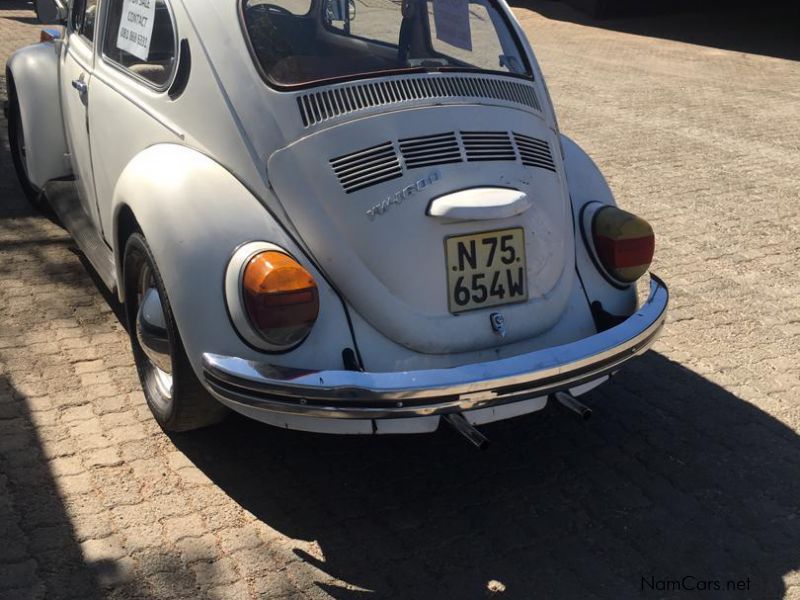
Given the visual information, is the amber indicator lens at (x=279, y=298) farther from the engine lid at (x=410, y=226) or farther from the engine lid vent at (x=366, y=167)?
the engine lid vent at (x=366, y=167)

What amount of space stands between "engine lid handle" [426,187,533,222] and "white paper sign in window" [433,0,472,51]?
0.88m

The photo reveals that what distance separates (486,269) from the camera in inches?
137

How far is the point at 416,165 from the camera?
349 cm

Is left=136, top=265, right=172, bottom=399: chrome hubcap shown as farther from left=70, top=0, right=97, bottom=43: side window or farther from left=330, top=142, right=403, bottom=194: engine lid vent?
left=70, top=0, right=97, bottom=43: side window

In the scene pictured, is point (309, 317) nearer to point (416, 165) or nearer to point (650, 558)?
point (416, 165)

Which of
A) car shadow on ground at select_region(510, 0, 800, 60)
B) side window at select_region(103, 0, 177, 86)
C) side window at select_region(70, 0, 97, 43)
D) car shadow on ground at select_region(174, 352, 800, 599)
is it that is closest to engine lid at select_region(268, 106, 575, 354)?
car shadow on ground at select_region(174, 352, 800, 599)

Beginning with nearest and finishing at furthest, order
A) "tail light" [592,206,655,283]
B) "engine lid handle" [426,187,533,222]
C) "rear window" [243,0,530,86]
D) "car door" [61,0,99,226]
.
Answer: "engine lid handle" [426,187,533,222]
"rear window" [243,0,530,86]
"tail light" [592,206,655,283]
"car door" [61,0,99,226]

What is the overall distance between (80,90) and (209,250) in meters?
1.89

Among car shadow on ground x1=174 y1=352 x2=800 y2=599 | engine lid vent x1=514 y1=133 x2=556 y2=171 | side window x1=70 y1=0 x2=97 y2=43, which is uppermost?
engine lid vent x1=514 y1=133 x2=556 y2=171

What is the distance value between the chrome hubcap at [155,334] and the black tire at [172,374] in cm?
3

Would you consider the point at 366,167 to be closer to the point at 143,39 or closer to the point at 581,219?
the point at 581,219

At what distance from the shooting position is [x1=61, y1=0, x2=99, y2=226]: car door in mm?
4750

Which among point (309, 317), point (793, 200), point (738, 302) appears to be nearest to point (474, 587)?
point (309, 317)

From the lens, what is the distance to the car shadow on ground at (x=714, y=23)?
48.6 ft
